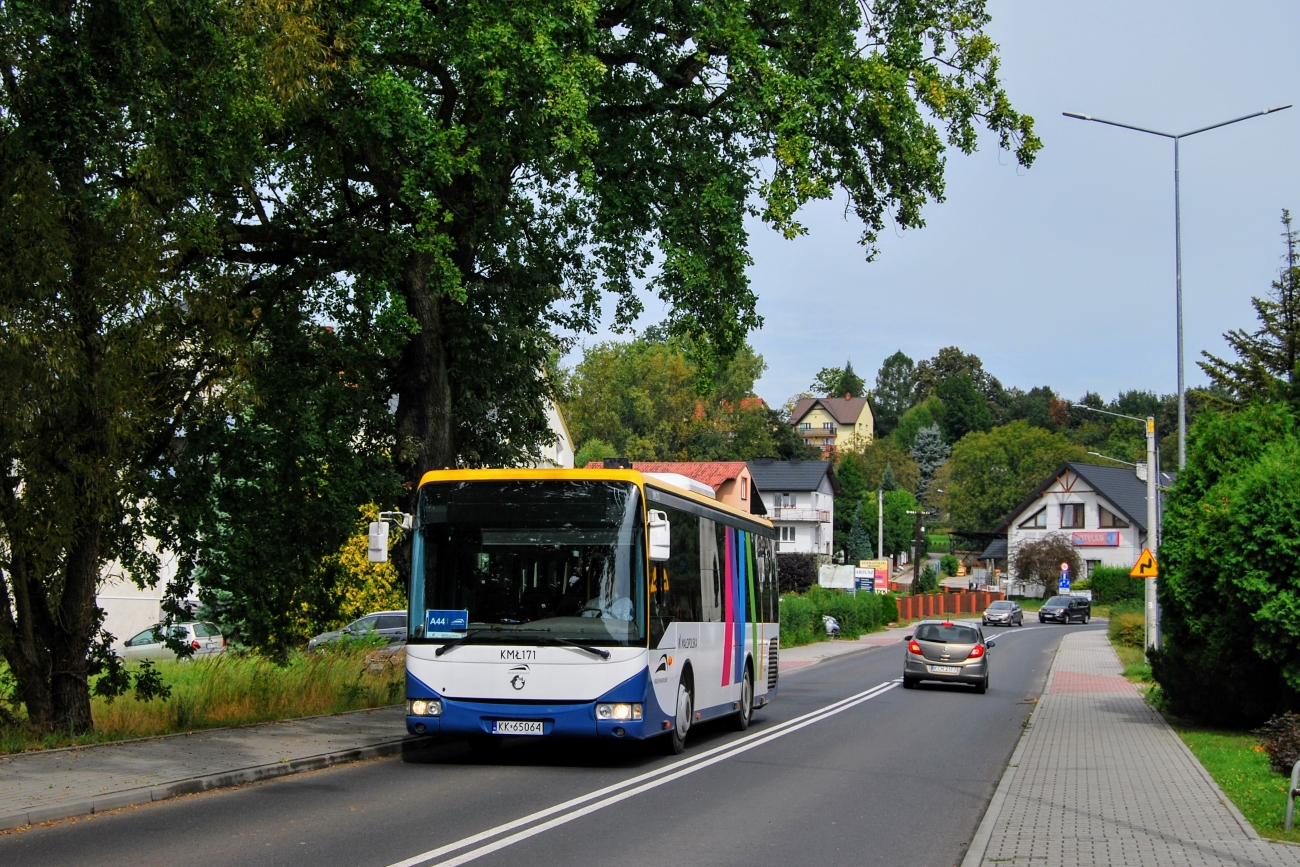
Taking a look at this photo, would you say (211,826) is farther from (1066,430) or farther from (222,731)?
(1066,430)

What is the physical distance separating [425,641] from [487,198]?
271 inches

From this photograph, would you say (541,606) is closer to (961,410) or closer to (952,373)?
(961,410)

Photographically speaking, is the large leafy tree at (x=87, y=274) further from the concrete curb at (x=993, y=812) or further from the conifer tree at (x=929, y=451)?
the conifer tree at (x=929, y=451)

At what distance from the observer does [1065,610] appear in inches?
2928

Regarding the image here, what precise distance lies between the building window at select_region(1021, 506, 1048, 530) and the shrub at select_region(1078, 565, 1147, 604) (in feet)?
30.4

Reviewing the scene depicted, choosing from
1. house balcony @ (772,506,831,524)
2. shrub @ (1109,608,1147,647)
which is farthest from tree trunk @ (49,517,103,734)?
house balcony @ (772,506,831,524)

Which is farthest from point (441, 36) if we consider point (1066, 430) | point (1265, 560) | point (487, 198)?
point (1066, 430)

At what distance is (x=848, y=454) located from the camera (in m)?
139

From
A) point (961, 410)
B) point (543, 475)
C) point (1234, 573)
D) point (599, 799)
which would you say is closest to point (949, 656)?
point (1234, 573)

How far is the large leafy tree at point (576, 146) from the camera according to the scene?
50.8 feet

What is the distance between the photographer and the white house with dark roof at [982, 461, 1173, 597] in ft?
305

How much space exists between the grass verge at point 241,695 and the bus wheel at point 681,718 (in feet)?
16.7

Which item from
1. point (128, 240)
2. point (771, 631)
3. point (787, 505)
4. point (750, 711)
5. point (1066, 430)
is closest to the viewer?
point (128, 240)

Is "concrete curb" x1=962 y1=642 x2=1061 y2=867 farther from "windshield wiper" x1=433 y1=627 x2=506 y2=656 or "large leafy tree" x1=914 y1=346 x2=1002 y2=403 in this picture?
"large leafy tree" x1=914 y1=346 x2=1002 y2=403
